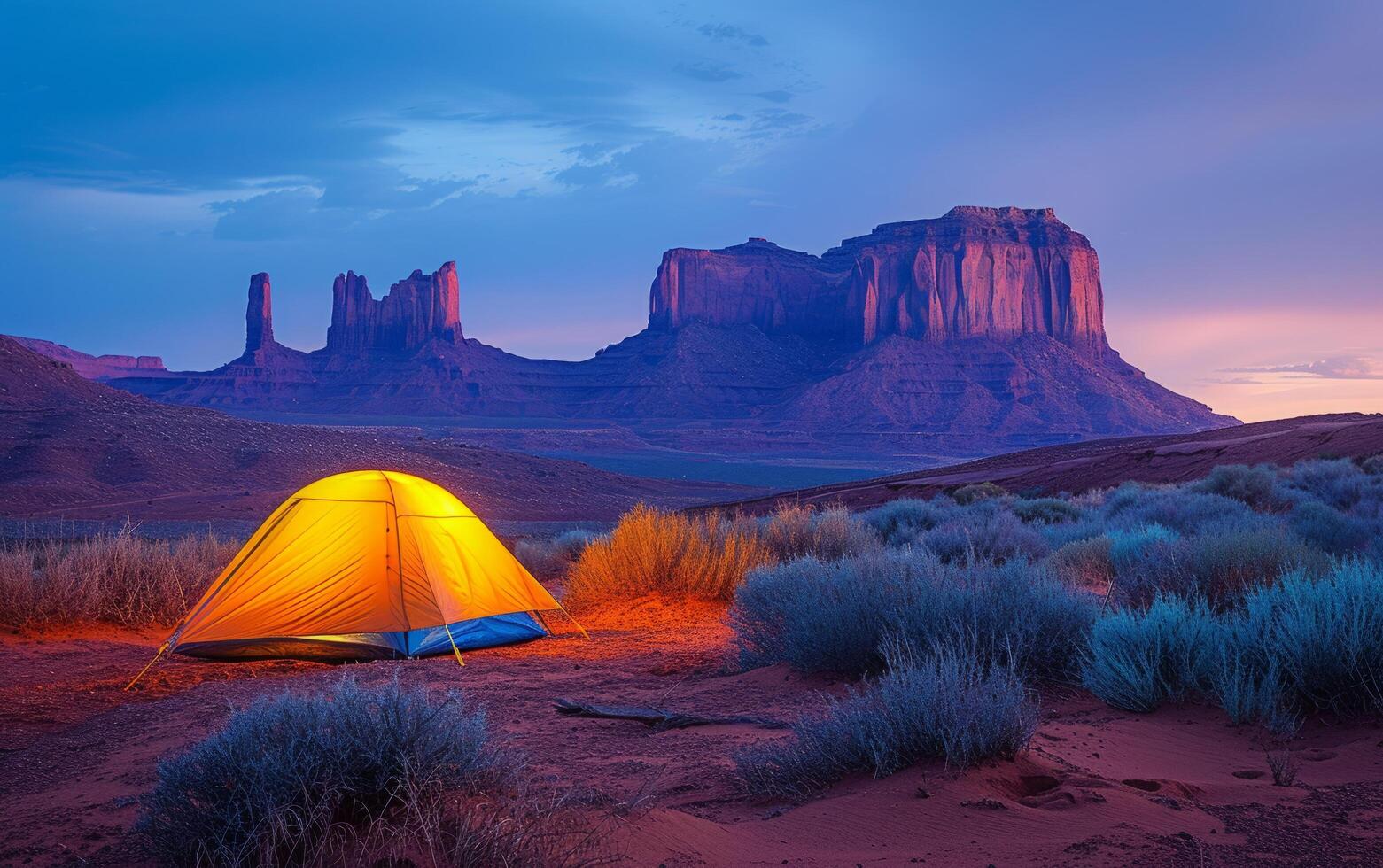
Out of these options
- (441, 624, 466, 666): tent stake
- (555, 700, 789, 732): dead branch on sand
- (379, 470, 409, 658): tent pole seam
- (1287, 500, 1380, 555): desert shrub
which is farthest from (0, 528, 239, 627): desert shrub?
(1287, 500, 1380, 555): desert shrub

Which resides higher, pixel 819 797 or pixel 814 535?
pixel 814 535

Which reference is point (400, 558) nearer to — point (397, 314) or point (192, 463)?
point (192, 463)

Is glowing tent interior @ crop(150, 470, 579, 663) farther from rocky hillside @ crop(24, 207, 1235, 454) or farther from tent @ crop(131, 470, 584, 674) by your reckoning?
rocky hillside @ crop(24, 207, 1235, 454)

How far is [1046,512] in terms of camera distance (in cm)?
1919

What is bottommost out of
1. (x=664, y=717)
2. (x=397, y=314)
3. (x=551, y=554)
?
(x=551, y=554)

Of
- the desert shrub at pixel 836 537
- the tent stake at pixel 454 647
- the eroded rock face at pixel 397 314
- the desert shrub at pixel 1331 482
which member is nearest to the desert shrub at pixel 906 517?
the desert shrub at pixel 836 537

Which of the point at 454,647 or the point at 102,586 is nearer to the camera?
the point at 454,647

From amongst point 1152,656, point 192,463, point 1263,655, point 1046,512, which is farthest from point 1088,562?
point 192,463

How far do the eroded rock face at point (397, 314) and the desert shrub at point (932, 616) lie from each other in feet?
405

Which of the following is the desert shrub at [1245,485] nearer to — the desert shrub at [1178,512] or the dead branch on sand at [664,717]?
the desert shrub at [1178,512]

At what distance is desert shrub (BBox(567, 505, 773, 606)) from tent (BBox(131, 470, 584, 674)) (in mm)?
2582

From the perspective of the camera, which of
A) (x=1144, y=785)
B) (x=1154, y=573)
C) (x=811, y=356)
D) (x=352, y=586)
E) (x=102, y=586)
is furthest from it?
(x=811, y=356)

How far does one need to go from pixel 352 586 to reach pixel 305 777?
641 cm

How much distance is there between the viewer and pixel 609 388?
121 m
